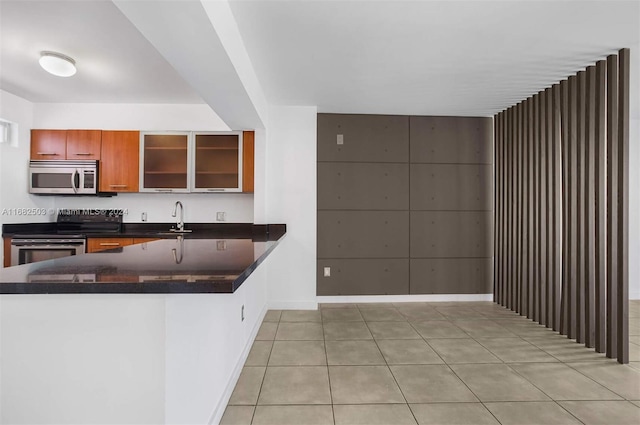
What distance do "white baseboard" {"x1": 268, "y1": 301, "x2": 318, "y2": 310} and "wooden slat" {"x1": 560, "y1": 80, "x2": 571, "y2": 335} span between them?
262 centimetres

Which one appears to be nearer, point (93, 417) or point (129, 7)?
point (93, 417)

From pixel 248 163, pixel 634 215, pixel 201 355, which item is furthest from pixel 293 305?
pixel 634 215

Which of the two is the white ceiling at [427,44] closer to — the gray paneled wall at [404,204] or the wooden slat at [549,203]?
the wooden slat at [549,203]

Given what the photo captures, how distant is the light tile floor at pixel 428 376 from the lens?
1.99 metres

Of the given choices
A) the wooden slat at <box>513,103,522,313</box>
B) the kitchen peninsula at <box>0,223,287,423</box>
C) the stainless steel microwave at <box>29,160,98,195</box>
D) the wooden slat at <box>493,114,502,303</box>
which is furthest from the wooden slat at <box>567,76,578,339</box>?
the stainless steel microwave at <box>29,160,98,195</box>

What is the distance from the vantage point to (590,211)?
9.66ft

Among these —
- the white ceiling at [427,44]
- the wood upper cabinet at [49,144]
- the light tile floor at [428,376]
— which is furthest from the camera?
the wood upper cabinet at [49,144]

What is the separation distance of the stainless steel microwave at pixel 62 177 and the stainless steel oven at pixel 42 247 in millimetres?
614

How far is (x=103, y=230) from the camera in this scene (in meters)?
4.33

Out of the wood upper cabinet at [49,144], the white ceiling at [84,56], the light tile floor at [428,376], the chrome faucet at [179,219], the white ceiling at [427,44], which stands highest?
the white ceiling at [84,56]

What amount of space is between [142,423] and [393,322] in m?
2.83

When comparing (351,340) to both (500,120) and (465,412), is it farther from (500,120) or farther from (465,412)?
(500,120)

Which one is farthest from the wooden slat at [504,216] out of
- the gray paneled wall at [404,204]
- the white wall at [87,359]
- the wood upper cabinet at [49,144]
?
the wood upper cabinet at [49,144]

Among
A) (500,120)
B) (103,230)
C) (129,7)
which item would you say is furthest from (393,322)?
(103,230)
